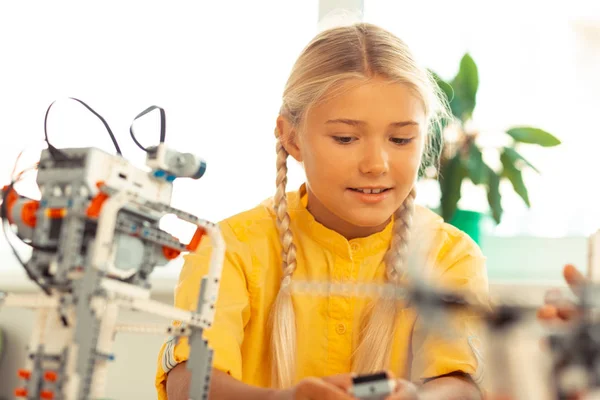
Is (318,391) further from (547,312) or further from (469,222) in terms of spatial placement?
(469,222)

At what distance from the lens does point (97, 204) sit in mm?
666

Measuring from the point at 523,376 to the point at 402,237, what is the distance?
783 mm

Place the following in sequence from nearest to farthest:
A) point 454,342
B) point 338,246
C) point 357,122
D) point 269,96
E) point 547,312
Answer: point 547,312
point 454,342
point 357,122
point 338,246
point 269,96

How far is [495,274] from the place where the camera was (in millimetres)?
1958

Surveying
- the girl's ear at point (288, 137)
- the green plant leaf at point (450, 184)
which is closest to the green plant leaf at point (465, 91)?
the green plant leaf at point (450, 184)

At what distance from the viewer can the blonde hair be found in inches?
43.2

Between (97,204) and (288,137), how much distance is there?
1.93 feet

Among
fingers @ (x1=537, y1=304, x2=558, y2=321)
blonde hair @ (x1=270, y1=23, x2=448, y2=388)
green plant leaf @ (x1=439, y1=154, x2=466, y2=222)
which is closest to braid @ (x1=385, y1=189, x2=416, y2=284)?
blonde hair @ (x1=270, y1=23, x2=448, y2=388)

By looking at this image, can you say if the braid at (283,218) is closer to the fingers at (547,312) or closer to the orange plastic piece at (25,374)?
the orange plastic piece at (25,374)

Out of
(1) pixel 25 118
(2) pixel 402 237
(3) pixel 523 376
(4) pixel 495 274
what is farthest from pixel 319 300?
(1) pixel 25 118

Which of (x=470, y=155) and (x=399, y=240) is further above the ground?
(x=470, y=155)

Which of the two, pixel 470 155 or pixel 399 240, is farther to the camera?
pixel 470 155

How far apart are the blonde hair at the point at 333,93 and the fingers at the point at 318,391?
13.2 inches

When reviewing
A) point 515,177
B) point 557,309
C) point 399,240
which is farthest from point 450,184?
point 557,309
